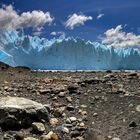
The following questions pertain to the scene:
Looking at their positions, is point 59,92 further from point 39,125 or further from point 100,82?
point 39,125

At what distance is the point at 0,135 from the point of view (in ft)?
26.3

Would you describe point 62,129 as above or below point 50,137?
above

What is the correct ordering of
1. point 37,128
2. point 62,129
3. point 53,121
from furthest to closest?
1. point 53,121
2. point 62,129
3. point 37,128

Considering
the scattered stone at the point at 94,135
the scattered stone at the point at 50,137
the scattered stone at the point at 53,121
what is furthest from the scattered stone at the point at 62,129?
the scattered stone at the point at 94,135

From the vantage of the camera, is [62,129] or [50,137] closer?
[50,137]

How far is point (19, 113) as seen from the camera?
27.4 ft

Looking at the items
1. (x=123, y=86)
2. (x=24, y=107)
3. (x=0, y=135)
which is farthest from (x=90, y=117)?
(x=123, y=86)

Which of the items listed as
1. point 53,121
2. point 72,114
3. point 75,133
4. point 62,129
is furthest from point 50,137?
point 72,114

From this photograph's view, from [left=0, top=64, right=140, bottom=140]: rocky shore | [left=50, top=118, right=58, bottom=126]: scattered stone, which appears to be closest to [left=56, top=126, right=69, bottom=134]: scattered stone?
[left=0, top=64, right=140, bottom=140]: rocky shore

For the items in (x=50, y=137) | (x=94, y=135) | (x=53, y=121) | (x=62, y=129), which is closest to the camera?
(x=50, y=137)

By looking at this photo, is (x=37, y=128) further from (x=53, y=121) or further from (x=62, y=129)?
(x=53, y=121)

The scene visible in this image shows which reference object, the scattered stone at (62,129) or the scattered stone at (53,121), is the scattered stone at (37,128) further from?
the scattered stone at (53,121)

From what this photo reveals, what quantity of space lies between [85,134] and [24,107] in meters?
1.53

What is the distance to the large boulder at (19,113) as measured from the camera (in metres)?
8.29
